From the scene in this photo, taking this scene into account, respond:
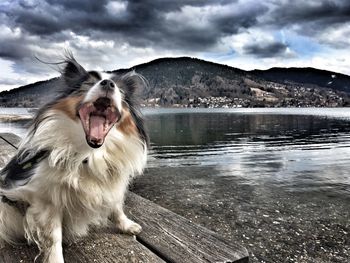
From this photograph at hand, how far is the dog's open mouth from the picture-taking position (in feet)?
9.91

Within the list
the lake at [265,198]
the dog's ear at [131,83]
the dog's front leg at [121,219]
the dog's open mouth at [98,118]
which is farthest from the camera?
the lake at [265,198]

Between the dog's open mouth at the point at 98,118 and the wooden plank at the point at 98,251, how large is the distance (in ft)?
3.29

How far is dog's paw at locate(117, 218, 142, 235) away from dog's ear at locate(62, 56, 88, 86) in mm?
1645

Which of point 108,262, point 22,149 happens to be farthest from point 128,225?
point 22,149

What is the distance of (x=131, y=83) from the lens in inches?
150

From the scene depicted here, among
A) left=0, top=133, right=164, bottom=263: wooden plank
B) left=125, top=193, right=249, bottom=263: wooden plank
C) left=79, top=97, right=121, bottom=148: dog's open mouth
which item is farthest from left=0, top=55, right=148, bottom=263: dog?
left=125, top=193, right=249, bottom=263: wooden plank

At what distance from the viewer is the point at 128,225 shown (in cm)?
350

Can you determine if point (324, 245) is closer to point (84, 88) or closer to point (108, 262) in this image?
point (108, 262)

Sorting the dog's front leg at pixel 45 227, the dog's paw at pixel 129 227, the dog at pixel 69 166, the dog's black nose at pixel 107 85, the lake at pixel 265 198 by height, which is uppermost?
the dog's black nose at pixel 107 85

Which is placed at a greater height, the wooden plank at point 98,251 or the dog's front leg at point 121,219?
the dog's front leg at point 121,219

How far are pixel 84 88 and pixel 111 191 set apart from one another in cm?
110

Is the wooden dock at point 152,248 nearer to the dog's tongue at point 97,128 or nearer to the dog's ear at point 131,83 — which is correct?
the dog's tongue at point 97,128

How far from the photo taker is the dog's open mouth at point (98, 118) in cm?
302

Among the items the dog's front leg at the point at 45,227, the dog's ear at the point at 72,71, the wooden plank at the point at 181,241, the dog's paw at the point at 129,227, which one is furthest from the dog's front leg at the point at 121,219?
the dog's ear at the point at 72,71
